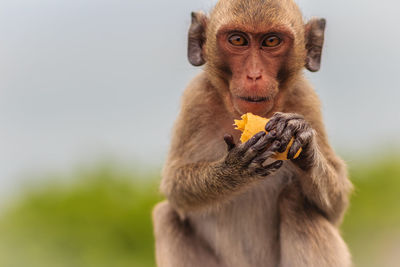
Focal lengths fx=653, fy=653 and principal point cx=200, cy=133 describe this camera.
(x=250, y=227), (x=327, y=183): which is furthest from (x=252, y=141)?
(x=250, y=227)

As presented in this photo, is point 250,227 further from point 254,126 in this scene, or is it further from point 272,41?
point 272,41

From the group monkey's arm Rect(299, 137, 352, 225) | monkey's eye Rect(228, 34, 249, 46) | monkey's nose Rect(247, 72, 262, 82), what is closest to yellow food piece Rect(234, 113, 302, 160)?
monkey's nose Rect(247, 72, 262, 82)

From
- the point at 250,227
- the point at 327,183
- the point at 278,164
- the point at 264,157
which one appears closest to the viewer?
the point at 264,157

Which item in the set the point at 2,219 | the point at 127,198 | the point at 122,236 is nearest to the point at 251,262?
the point at 122,236

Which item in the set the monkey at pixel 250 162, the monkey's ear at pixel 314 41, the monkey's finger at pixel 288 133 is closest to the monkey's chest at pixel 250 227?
the monkey at pixel 250 162

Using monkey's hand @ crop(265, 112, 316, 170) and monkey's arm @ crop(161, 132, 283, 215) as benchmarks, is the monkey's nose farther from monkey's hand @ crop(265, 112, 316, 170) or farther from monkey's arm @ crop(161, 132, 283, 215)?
monkey's arm @ crop(161, 132, 283, 215)

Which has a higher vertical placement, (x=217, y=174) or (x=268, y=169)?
(x=268, y=169)

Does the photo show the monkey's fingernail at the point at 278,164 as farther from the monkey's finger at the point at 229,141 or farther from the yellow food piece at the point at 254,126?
the monkey's finger at the point at 229,141
